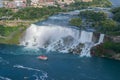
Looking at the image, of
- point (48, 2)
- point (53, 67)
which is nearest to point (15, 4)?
point (48, 2)

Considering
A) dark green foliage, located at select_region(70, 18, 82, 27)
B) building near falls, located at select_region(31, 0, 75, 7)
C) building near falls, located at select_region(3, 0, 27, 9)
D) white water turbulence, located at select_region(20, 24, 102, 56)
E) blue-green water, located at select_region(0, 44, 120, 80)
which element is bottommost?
blue-green water, located at select_region(0, 44, 120, 80)

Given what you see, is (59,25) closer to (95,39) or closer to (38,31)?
(38,31)

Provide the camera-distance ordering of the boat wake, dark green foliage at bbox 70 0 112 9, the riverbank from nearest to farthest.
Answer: the boat wake → the riverbank → dark green foliage at bbox 70 0 112 9

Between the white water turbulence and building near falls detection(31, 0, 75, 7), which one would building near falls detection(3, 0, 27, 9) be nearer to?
building near falls detection(31, 0, 75, 7)

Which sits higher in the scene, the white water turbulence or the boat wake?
the white water turbulence

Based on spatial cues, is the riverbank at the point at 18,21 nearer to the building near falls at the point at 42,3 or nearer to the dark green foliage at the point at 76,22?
the building near falls at the point at 42,3

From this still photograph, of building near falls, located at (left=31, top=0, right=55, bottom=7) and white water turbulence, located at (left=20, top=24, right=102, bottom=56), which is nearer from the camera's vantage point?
white water turbulence, located at (left=20, top=24, right=102, bottom=56)

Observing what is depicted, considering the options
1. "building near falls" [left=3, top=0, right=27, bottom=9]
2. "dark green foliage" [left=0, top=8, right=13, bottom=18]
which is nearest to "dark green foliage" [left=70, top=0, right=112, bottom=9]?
"building near falls" [left=3, top=0, right=27, bottom=9]
